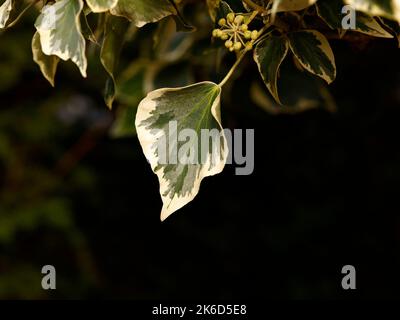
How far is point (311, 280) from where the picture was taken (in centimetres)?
164

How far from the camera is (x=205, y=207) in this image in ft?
5.68

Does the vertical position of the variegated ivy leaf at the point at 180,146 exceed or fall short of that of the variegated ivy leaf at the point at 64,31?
it falls short

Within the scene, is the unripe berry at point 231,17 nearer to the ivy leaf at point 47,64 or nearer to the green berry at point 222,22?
the green berry at point 222,22

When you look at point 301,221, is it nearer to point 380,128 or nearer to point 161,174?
point 380,128

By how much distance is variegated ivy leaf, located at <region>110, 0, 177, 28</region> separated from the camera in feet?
1.62

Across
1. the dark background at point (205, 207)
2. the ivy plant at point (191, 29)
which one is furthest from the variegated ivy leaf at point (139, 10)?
the dark background at point (205, 207)

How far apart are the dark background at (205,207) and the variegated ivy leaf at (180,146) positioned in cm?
95

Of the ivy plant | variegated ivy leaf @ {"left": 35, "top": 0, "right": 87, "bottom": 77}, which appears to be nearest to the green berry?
the ivy plant

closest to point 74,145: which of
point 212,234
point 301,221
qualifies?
point 212,234

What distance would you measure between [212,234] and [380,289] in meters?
0.46

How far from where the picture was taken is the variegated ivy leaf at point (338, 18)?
49cm

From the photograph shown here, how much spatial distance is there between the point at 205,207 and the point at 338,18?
4.15 feet

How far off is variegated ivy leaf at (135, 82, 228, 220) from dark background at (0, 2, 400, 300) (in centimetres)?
95
